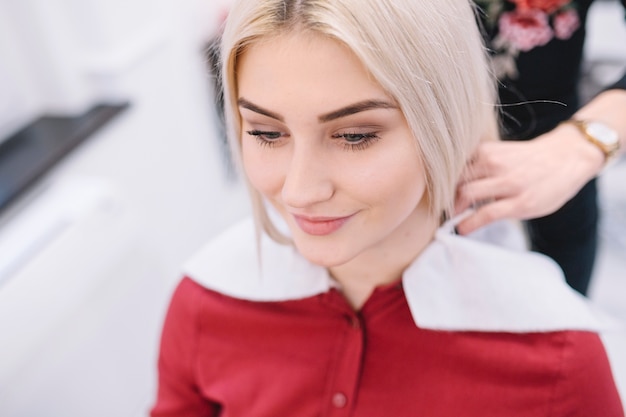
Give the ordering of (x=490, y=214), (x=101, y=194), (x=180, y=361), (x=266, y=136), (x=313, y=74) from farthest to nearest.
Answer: (x=101, y=194) → (x=180, y=361) → (x=490, y=214) → (x=266, y=136) → (x=313, y=74)

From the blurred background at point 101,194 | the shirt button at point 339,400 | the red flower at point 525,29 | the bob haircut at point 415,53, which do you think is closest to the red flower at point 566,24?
the red flower at point 525,29

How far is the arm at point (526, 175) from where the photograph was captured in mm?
806

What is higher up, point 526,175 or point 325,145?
point 325,145

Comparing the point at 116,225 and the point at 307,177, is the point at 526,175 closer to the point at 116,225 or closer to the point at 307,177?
the point at 307,177

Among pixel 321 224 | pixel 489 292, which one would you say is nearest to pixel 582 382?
pixel 489 292

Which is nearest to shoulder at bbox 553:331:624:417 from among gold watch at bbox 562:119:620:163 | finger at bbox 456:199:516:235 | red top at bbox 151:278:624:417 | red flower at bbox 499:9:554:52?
red top at bbox 151:278:624:417

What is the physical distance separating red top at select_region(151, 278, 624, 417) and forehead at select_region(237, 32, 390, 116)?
34cm

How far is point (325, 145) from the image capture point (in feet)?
2.15

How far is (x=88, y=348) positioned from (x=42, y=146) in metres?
0.54

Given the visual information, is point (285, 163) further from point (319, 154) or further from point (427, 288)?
point (427, 288)

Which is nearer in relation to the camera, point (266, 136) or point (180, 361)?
point (266, 136)

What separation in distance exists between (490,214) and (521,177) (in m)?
0.07

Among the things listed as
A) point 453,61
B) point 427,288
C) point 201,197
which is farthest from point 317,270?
point 201,197

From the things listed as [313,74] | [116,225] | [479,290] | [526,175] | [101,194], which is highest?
[313,74]
